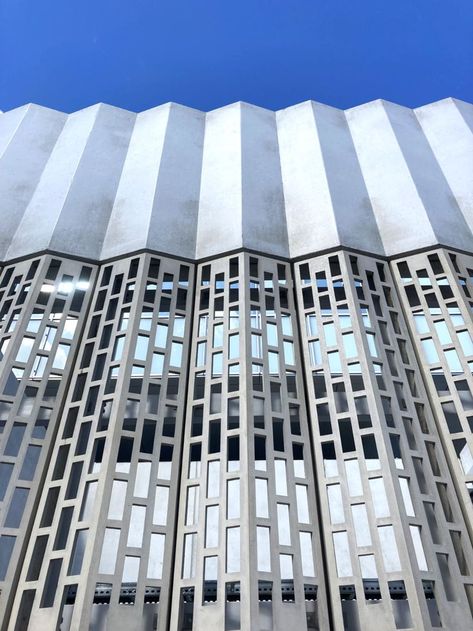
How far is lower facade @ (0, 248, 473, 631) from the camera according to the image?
11.5 ft

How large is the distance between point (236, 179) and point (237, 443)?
13.5ft

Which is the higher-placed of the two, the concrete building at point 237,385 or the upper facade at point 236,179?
the upper facade at point 236,179

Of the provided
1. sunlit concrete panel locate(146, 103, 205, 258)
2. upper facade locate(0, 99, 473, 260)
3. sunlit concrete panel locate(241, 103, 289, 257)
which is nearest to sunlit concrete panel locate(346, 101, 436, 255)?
upper facade locate(0, 99, 473, 260)

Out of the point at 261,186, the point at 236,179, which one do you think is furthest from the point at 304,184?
the point at 236,179

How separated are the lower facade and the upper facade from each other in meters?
0.45

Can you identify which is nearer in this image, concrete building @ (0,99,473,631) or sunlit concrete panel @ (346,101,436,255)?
concrete building @ (0,99,473,631)

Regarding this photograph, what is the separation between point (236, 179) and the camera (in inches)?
294

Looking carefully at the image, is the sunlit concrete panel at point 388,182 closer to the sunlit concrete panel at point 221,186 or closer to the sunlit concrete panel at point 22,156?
the sunlit concrete panel at point 221,186

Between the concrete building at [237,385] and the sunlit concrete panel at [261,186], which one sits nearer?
the concrete building at [237,385]

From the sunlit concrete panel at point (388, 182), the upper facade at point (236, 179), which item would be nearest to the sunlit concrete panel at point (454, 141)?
the upper facade at point (236, 179)

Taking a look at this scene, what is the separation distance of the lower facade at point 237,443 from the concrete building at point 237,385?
0.07 ft

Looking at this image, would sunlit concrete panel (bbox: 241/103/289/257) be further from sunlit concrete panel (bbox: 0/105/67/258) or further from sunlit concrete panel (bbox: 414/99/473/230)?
sunlit concrete panel (bbox: 0/105/67/258)

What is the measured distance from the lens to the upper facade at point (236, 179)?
648cm

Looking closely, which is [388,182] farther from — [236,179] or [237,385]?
[237,385]
